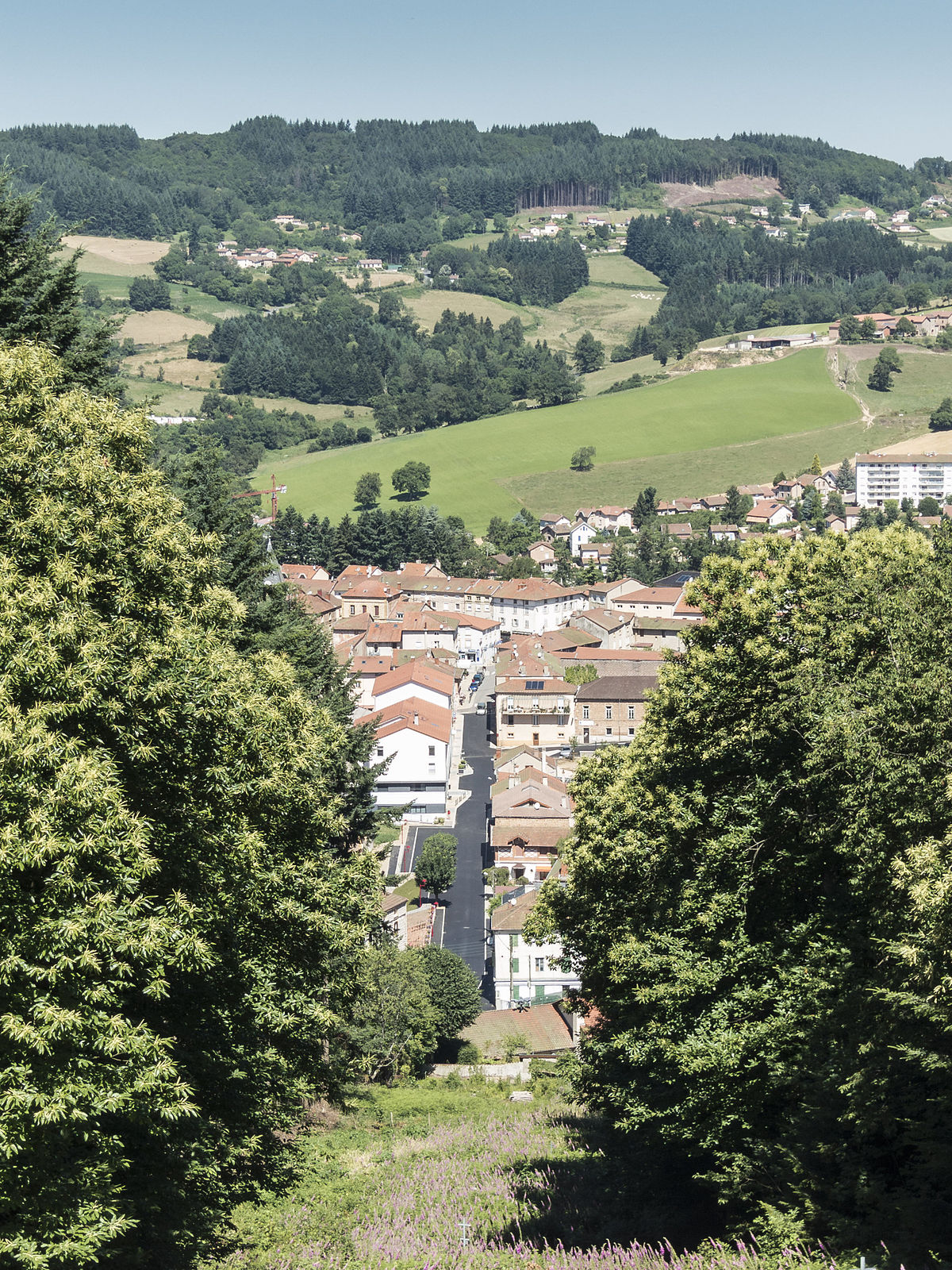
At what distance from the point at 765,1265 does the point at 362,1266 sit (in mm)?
4722

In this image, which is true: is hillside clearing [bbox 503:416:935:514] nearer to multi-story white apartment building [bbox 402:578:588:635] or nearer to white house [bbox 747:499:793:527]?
white house [bbox 747:499:793:527]

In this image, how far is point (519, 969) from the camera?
5134cm

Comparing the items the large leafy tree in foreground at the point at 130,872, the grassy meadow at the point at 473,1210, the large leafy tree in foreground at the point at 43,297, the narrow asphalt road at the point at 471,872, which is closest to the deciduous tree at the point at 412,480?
the narrow asphalt road at the point at 471,872

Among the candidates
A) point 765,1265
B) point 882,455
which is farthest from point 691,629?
point 882,455

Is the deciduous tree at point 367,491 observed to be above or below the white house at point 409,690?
above

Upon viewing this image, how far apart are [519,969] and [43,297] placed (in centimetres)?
3726

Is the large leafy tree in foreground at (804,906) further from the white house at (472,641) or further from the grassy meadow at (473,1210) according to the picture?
the white house at (472,641)

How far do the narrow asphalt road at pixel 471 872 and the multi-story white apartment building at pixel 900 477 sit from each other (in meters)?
84.3

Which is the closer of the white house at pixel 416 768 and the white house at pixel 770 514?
the white house at pixel 416 768

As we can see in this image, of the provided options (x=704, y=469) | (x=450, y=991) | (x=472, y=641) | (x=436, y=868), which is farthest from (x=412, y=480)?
(x=450, y=991)

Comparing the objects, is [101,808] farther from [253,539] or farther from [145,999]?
[253,539]

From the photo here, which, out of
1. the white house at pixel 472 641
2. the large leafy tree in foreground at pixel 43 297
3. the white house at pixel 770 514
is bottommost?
the white house at pixel 472 641

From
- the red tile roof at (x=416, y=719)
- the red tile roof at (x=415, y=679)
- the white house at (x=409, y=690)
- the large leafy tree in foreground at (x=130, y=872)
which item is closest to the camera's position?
the large leafy tree in foreground at (x=130, y=872)

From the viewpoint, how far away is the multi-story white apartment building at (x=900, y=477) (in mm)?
156000
